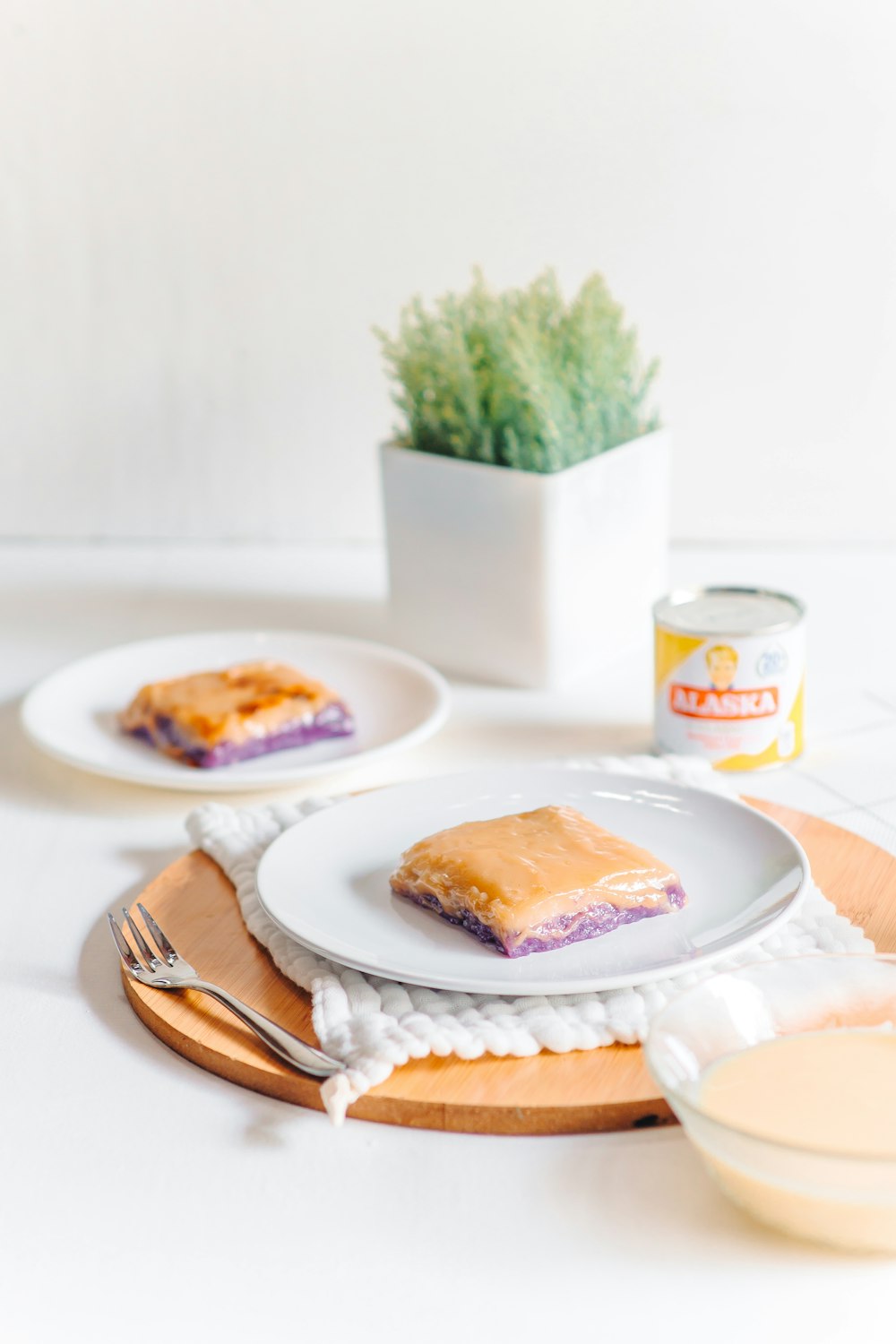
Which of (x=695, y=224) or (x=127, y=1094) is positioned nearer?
(x=127, y=1094)

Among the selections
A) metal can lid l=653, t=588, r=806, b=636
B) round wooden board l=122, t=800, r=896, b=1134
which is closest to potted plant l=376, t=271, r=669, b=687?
metal can lid l=653, t=588, r=806, b=636

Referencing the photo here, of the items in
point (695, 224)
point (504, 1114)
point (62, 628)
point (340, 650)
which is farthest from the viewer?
point (695, 224)

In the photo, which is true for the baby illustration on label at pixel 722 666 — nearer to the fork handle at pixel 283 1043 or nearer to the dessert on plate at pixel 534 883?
the dessert on plate at pixel 534 883

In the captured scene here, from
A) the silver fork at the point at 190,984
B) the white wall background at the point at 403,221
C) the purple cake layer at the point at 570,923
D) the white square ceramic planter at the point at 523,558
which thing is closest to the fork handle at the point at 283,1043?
the silver fork at the point at 190,984

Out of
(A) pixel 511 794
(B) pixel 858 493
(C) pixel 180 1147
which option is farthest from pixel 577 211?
(C) pixel 180 1147

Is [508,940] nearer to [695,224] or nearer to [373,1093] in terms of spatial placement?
[373,1093]

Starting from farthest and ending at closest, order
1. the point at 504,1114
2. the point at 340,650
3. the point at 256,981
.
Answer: the point at 340,650, the point at 256,981, the point at 504,1114

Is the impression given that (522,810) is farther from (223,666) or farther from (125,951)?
(223,666)
